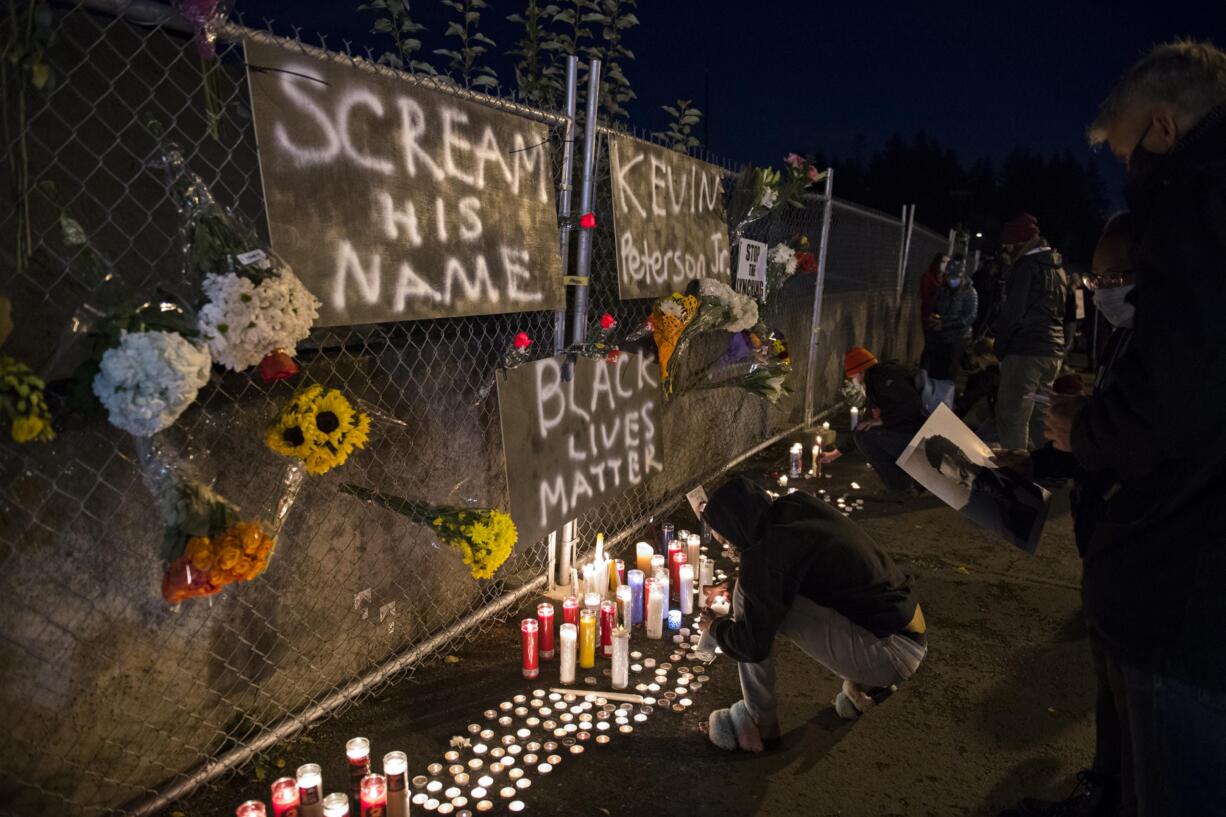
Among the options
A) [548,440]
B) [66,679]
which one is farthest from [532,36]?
[66,679]

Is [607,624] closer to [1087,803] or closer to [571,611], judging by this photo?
[571,611]

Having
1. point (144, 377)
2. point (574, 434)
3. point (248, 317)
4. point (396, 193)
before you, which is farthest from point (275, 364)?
point (574, 434)

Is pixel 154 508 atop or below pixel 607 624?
atop

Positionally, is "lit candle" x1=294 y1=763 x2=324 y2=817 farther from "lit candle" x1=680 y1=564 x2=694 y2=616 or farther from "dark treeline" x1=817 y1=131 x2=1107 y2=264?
"dark treeline" x1=817 y1=131 x2=1107 y2=264

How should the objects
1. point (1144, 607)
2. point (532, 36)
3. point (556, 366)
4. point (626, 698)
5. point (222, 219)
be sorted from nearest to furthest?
point (1144, 607) < point (222, 219) < point (626, 698) < point (556, 366) < point (532, 36)

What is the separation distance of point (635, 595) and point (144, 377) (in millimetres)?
2869

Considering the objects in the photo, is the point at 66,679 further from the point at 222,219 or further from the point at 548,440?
the point at 548,440

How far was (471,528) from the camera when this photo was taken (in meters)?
3.04

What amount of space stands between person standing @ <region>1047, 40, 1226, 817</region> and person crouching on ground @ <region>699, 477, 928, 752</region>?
1.16 m

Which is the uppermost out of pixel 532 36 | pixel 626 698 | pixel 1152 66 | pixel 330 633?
pixel 532 36

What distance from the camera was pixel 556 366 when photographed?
387 cm

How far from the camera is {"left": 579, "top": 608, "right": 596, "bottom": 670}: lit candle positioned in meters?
3.83

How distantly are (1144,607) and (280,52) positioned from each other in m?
2.90

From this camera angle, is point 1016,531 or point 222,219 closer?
point 222,219
